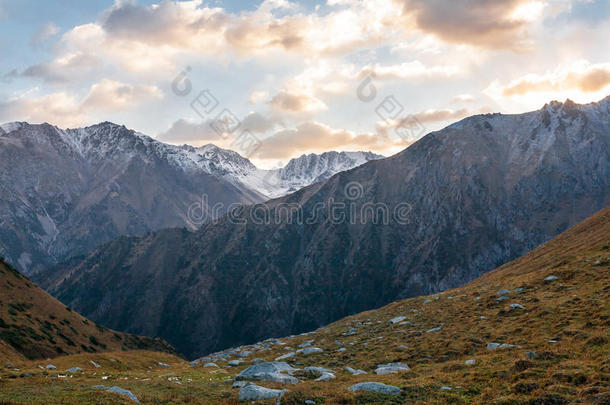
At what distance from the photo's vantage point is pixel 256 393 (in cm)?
2278

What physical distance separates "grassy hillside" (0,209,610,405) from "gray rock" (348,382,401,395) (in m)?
0.53

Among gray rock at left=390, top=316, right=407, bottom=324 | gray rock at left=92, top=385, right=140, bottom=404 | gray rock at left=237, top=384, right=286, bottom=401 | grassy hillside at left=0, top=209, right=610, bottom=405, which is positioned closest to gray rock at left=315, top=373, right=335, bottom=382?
grassy hillside at left=0, top=209, right=610, bottom=405

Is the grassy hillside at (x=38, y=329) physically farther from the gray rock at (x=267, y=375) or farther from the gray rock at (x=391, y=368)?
the gray rock at (x=391, y=368)

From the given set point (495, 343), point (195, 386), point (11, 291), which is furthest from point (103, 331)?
point (495, 343)

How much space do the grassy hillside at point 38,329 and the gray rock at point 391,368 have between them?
129ft

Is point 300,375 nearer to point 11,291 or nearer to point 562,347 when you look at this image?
point 562,347

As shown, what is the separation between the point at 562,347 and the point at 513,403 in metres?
10.2

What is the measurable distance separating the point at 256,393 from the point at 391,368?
13.6 metres

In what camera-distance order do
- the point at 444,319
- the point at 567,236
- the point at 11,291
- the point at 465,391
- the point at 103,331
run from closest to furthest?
the point at 465,391, the point at 444,319, the point at 11,291, the point at 567,236, the point at 103,331

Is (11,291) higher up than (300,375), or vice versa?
(11,291)

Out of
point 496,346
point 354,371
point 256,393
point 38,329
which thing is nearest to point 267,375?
point 256,393

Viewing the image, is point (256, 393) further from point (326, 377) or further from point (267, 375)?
point (326, 377)

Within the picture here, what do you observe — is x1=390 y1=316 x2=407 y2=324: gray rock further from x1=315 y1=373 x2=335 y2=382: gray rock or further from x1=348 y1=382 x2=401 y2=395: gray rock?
x1=348 y1=382 x2=401 y2=395: gray rock

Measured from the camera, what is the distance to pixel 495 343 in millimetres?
32062
